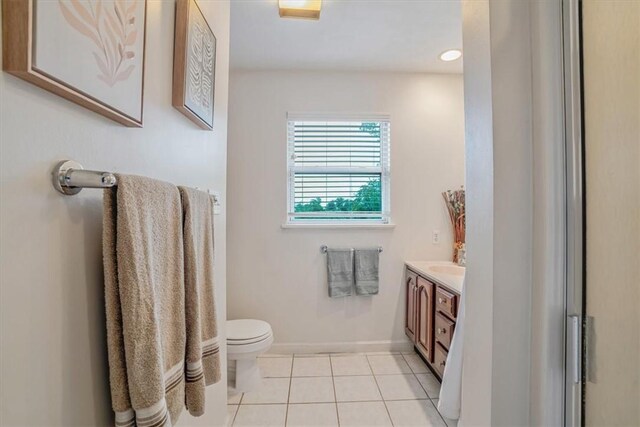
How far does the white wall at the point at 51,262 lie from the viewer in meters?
0.46

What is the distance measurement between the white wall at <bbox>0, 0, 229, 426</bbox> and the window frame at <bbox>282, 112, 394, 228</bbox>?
1902 mm

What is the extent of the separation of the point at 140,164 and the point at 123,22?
0.34 metres

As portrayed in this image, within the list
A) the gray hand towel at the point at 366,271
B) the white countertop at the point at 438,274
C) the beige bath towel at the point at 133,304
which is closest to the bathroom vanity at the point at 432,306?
the white countertop at the point at 438,274

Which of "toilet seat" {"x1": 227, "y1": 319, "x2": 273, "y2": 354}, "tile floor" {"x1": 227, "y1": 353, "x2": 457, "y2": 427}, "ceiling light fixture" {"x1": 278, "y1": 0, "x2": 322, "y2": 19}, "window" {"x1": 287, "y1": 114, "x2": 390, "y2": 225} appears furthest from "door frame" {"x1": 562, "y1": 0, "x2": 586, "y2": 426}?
"window" {"x1": 287, "y1": 114, "x2": 390, "y2": 225}

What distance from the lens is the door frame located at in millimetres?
598

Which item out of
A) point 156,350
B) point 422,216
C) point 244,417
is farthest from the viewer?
point 422,216

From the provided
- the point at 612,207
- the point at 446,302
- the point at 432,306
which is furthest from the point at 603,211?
the point at 432,306

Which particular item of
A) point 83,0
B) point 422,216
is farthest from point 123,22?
point 422,216

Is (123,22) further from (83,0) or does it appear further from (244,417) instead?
(244,417)

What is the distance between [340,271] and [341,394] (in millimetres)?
940

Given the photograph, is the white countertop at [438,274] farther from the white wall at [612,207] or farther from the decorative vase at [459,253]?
the white wall at [612,207]

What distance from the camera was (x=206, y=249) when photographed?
3.34 feet

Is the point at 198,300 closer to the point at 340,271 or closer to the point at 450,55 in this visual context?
the point at 340,271

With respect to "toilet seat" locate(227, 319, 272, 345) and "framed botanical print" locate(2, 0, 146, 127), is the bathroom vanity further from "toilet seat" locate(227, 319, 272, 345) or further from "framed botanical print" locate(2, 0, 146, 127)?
"framed botanical print" locate(2, 0, 146, 127)
